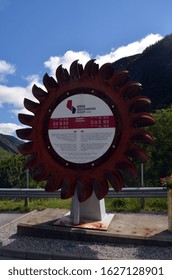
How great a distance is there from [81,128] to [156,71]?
306ft

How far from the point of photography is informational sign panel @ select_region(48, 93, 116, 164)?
21.1ft

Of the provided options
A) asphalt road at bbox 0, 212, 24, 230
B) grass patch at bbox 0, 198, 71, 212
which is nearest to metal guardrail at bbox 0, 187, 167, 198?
grass patch at bbox 0, 198, 71, 212

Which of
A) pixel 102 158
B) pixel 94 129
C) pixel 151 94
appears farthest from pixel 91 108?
pixel 151 94

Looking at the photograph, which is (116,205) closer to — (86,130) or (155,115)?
(86,130)

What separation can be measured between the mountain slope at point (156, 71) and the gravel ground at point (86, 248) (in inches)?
2369

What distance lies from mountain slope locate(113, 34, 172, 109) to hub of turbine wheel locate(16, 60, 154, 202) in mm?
58918

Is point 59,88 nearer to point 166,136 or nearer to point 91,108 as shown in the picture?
point 91,108

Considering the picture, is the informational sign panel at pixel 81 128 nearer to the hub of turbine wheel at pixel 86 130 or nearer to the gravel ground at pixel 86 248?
the hub of turbine wheel at pixel 86 130

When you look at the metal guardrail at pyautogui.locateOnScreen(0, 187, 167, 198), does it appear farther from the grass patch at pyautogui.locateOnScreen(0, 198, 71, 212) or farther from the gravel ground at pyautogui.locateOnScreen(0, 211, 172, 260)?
the gravel ground at pyautogui.locateOnScreen(0, 211, 172, 260)

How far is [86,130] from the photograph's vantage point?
258 inches

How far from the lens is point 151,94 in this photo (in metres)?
73.5

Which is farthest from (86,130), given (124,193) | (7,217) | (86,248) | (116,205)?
(7,217)

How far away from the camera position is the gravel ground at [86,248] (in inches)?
211
